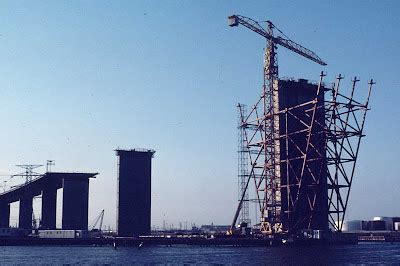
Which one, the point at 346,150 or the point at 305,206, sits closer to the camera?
the point at 346,150

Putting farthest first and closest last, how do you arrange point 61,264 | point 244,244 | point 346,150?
point 244,244, point 346,150, point 61,264

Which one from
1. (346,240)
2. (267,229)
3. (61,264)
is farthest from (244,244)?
(61,264)

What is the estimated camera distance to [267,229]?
627ft

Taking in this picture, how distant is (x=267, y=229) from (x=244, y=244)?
879cm

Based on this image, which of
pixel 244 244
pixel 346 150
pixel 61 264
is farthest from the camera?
pixel 244 244

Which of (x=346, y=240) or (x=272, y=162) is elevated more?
(x=272, y=162)

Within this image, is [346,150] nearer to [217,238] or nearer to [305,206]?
[305,206]

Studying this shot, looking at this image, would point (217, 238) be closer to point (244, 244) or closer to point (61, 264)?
point (244, 244)

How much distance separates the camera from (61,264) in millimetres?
112125

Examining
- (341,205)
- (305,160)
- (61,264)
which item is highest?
(305,160)

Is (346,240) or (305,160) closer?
(305,160)

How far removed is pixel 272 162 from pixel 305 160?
14374mm

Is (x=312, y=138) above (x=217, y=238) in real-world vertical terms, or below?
above

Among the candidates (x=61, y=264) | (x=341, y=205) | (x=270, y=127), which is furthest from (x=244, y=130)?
(x=61, y=264)
